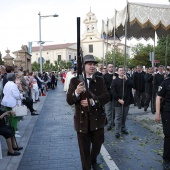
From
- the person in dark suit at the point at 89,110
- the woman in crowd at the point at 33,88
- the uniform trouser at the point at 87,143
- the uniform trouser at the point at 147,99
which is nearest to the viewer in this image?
the person in dark suit at the point at 89,110

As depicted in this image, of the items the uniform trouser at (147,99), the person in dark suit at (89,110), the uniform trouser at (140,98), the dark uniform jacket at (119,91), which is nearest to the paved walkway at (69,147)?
the person in dark suit at (89,110)

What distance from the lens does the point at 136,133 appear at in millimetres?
7582

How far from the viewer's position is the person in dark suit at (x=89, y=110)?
4117mm

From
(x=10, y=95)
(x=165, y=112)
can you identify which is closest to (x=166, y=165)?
(x=165, y=112)

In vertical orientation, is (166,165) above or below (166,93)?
below

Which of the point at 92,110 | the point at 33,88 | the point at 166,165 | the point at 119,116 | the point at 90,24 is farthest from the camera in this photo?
the point at 90,24

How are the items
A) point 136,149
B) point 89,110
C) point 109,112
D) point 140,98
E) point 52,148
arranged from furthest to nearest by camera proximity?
point 140,98, point 109,112, point 52,148, point 136,149, point 89,110

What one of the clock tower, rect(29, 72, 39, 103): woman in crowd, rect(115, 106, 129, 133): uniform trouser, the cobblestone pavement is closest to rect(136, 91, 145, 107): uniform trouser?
the cobblestone pavement

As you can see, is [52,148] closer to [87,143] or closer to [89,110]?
[87,143]

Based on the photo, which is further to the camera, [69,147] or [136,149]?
[69,147]

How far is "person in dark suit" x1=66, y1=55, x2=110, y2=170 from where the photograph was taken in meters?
4.12

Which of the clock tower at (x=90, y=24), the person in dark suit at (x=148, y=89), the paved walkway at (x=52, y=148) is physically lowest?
the paved walkway at (x=52, y=148)

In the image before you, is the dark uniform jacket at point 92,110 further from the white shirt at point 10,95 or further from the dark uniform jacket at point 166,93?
the white shirt at point 10,95

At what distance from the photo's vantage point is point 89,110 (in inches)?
158
